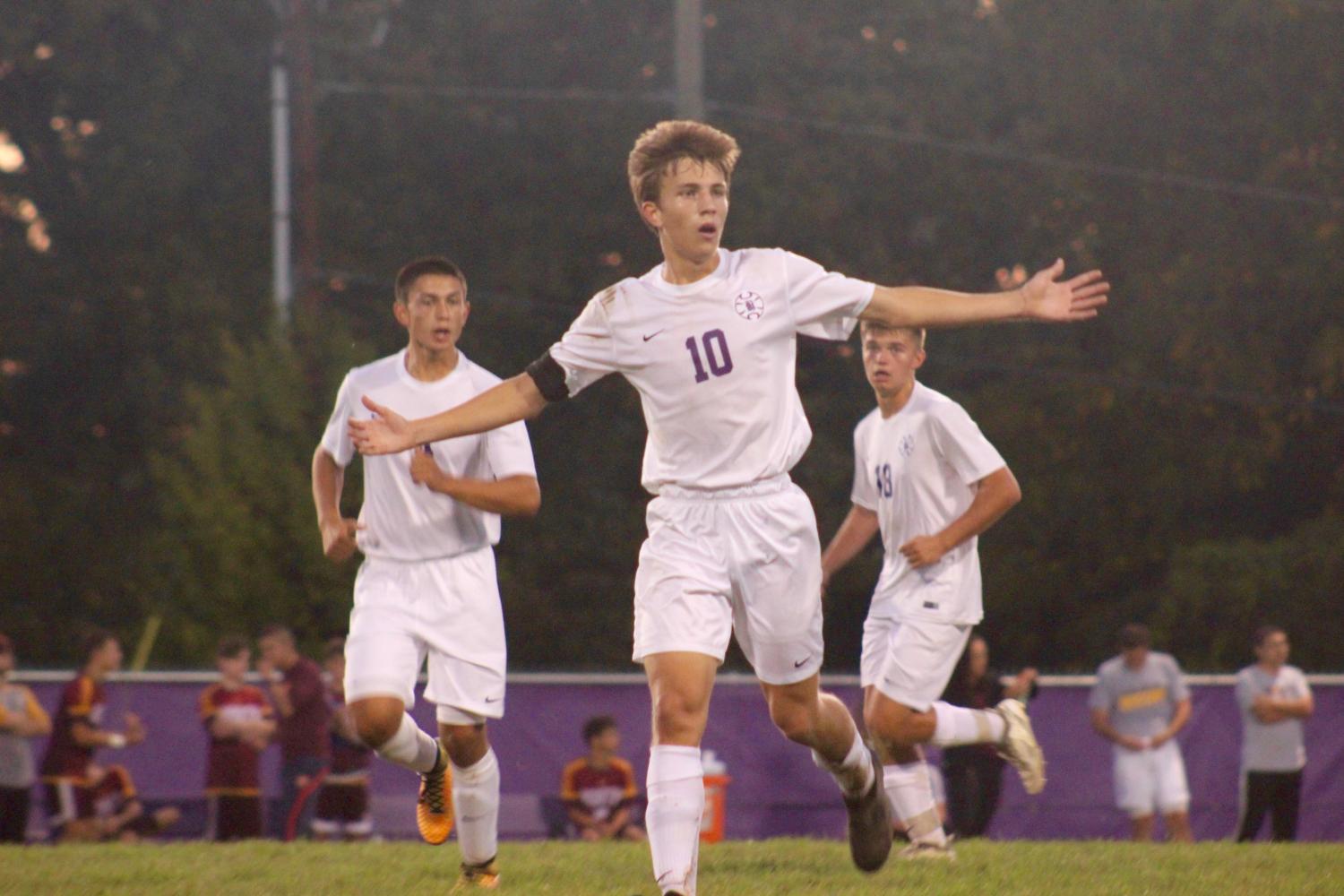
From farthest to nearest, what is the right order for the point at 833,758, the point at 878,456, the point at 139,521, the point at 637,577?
the point at 139,521
the point at 878,456
the point at 833,758
the point at 637,577

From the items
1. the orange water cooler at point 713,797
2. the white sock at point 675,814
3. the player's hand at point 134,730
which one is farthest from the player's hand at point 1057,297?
the player's hand at point 134,730

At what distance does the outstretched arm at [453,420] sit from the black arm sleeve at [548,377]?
17mm

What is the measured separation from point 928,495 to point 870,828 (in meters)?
1.83

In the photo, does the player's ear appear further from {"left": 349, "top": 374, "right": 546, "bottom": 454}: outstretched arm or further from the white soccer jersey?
{"left": 349, "top": 374, "right": 546, "bottom": 454}: outstretched arm

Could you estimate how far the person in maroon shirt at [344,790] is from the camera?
13.7 meters

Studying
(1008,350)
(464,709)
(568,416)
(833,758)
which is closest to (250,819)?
(464,709)

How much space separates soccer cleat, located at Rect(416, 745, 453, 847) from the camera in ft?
26.6

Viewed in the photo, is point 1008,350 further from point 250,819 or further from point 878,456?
point 878,456

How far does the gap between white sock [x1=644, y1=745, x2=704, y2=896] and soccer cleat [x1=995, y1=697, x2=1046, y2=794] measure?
3.19m

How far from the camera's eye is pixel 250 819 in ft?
45.5

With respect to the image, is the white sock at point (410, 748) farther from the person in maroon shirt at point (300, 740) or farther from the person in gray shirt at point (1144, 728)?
the person in gray shirt at point (1144, 728)

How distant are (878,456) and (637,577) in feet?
8.05

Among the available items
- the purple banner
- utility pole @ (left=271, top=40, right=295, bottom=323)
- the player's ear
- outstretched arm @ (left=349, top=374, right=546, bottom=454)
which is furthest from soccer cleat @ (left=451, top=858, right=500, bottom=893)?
utility pole @ (left=271, top=40, right=295, bottom=323)

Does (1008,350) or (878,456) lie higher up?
(1008,350)
